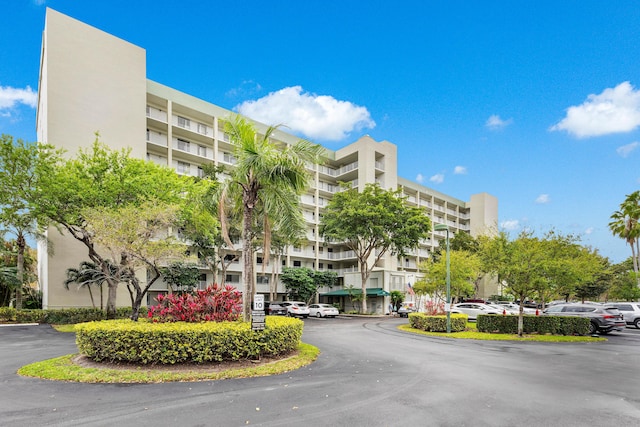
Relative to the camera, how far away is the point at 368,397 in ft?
25.3

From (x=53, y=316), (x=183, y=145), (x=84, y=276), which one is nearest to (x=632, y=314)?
(x=84, y=276)

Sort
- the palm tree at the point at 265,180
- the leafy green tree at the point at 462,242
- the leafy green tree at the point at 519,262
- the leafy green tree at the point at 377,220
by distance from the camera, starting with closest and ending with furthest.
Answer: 1. the palm tree at the point at 265,180
2. the leafy green tree at the point at 519,262
3. the leafy green tree at the point at 377,220
4. the leafy green tree at the point at 462,242

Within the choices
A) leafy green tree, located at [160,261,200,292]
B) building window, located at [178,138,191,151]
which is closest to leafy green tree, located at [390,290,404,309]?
leafy green tree, located at [160,261,200,292]

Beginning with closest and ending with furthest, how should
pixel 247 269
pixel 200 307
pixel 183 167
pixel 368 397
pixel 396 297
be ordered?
pixel 368 397
pixel 200 307
pixel 247 269
pixel 183 167
pixel 396 297

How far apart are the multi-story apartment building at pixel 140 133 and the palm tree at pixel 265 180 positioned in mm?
13741

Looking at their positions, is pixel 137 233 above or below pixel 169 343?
above

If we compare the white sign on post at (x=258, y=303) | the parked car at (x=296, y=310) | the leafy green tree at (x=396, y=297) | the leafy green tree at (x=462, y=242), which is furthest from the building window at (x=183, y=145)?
the leafy green tree at (x=462, y=242)

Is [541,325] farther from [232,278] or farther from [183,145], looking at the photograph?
[183,145]

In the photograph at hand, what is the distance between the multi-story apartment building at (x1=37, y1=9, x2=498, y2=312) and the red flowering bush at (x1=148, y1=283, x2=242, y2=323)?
51.6ft

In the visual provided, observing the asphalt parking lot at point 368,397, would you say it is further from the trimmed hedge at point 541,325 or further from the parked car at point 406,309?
the parked car at point 406,309

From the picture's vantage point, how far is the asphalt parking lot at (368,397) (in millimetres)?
6492

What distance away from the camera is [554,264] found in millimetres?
17406

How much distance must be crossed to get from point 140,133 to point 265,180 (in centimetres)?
2666

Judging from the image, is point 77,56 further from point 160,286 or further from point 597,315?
point 597,315
